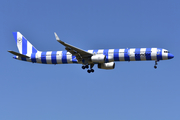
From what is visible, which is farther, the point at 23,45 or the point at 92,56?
the point at 23,45

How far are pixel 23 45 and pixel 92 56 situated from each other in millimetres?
16482

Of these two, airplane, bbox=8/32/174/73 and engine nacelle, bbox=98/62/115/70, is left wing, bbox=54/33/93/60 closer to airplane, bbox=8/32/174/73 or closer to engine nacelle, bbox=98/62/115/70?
airplane, bbox=8/32/174/73

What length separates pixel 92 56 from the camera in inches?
2336

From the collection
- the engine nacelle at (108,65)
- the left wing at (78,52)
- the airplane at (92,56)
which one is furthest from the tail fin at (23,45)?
the engine nacelle at (108,65)

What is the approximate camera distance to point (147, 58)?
193 feet

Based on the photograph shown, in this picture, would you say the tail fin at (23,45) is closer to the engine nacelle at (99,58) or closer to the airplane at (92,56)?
the airplane at (92,56)

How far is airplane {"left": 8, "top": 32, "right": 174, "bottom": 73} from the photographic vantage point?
58406mm

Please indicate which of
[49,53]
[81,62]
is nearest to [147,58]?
[81,62]

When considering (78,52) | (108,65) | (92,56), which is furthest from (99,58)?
(108,65)

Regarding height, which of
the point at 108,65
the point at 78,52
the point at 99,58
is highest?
the point at 78,52

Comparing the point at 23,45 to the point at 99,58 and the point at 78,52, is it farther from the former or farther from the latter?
the point at 99,58

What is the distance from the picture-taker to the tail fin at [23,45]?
6681cm

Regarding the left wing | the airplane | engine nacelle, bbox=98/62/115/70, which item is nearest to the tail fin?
the airplane

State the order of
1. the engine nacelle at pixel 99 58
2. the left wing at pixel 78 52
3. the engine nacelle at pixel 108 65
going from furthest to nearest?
the engine nacelle at pixel 108 65, the engine nacelle at pixel 99 58, the left wing at pixel 78 52
